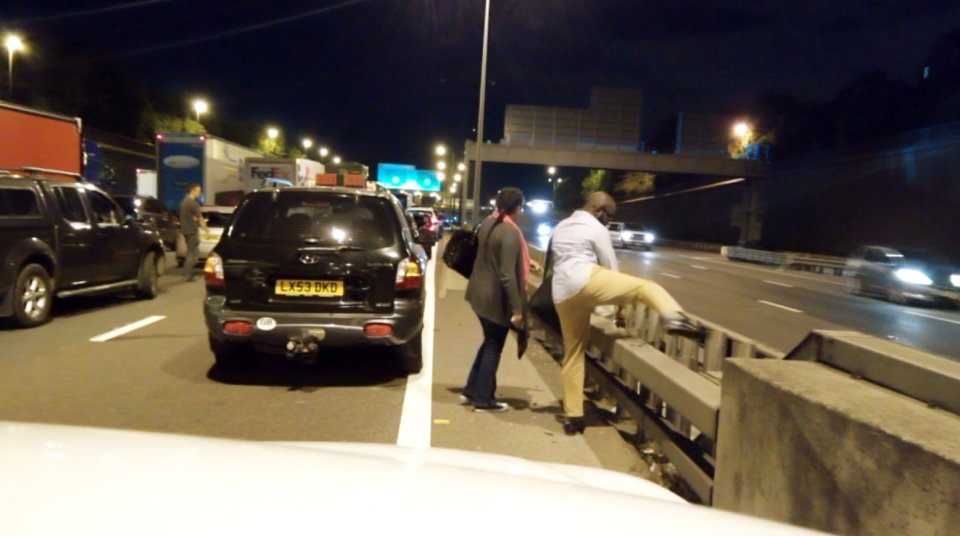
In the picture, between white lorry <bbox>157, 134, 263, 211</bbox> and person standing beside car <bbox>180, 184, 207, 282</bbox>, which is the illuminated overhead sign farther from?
person standing beside car <bbox>180, 184, 207, 282</bbox>

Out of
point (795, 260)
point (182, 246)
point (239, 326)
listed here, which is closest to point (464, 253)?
point (239, 326)

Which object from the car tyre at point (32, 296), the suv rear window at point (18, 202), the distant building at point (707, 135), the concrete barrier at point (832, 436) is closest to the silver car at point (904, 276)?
the concrete barrier at point (832, 436)

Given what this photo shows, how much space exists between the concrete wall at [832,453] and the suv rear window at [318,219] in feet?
13.4

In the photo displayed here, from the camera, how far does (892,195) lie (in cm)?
3716

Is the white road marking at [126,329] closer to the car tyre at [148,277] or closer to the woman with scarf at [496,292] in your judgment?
the car tyre at [148,277]

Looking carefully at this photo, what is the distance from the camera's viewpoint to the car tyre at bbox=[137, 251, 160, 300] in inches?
503

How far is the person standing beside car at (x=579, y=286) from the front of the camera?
5727 millimetres

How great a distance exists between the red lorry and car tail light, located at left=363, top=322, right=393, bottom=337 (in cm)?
1098

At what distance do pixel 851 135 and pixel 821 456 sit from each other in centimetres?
5218

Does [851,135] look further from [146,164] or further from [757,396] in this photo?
[757,396]

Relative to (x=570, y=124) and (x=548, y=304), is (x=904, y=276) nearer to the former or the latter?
(x=548, y=304)

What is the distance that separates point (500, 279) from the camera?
20.8 ft

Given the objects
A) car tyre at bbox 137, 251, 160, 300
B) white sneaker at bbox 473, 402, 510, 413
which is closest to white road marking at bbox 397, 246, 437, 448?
white sneaker at bbox 473, 402, 510, 413

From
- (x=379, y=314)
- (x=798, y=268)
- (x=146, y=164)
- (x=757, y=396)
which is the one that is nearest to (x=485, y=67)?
(x=798, y=268)
